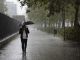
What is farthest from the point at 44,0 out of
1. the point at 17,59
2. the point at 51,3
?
the point at 17,59

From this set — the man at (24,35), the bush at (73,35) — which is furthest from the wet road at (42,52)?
the bush at (73,35)

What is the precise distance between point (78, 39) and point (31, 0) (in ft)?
22.1

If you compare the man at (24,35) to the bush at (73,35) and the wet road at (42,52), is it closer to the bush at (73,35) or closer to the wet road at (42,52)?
the wet road at (42,52)

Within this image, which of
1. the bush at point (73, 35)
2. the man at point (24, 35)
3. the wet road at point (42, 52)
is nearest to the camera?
the wet road at point (42, 52)

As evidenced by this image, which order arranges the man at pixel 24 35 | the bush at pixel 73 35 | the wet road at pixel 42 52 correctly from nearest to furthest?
the wet road at pixel 42 52 → the man at pixel 24 35 → the bush at pixel 73 35

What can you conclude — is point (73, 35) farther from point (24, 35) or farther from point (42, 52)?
point (24, 35)

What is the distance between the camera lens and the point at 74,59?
1491 cm

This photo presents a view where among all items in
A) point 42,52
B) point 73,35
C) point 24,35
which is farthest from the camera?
point 73,35

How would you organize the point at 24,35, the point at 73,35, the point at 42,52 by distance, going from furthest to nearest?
the point at 73,35
the point at 42,52
the point at 24,35

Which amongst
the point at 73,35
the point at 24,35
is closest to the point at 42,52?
the point at 24,35

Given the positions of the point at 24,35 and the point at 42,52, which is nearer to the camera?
the point at 24,35

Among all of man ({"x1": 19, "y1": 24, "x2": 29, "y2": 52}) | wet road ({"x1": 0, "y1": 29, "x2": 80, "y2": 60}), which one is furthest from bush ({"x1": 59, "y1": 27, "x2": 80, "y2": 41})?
man ({"x1": 19, "y1": 24, "x2": 29, "y2": 52})

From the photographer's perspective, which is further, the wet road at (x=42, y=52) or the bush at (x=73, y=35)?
the bush at (x=73, y=35)

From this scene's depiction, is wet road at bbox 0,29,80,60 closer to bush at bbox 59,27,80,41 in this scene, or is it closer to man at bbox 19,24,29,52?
man at bbox 19,24,29,52
